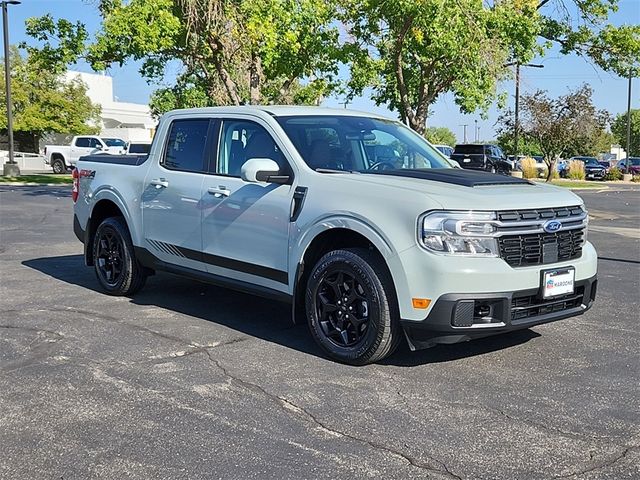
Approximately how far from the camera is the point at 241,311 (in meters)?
6.73

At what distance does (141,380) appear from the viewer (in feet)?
15.4

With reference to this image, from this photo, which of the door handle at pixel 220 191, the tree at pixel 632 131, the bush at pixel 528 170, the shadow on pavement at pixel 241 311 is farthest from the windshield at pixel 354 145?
the tree at pixel 632 131

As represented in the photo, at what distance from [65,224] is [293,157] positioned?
9828 millimetres

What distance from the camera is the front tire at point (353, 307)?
4.79 m

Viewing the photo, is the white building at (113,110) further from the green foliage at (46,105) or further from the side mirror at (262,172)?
the side mirror at (262,172)

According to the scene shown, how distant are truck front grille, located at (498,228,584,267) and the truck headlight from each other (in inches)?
5.8

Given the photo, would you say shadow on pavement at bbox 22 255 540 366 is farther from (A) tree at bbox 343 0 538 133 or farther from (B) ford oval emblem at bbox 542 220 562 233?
(A) tree at bbox 343 0 538 133

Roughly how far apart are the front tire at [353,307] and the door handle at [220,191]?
115 centimetres

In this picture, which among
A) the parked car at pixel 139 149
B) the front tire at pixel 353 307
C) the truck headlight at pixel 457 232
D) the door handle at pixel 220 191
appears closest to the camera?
the truck headlight at pixel 457 232

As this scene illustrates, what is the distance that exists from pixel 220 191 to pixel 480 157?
29610 millimetres

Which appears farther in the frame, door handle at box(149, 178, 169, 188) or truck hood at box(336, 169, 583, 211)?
door handle at box(149, 178, 169, 188)

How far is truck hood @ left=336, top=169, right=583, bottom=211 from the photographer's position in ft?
15.2

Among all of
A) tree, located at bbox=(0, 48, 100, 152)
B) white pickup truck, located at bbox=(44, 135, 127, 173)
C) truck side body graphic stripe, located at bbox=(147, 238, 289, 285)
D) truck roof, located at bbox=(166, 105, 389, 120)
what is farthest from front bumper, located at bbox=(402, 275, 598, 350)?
tree, located at bbox=(0, 48, 100, 152)

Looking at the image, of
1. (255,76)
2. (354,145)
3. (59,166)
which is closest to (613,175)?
(59,166)
